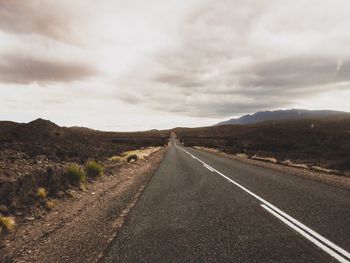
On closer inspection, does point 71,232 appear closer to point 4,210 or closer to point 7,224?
point 7,224

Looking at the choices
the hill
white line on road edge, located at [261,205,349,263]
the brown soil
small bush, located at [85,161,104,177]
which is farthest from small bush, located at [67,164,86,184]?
the brown soil

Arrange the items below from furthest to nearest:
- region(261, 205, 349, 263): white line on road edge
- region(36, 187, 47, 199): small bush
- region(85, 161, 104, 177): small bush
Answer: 1. region(85, 161, 104, 177): small bush
2. region(36, 187, 47, 199): small bush
3. region(261, 205, 349, 263): white line on road edge

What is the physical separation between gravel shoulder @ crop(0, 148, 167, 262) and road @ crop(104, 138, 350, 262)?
37cm

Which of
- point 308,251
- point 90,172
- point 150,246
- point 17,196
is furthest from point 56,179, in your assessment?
point 308,251

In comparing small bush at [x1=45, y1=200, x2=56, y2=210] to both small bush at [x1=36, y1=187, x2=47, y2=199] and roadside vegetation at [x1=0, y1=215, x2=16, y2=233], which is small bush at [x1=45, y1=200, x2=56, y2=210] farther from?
roadside vegetation at [x1=0, y1=215, x2=16, y2=233]

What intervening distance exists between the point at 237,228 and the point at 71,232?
3504 millimetres

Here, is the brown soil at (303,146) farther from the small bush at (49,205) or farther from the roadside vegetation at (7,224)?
the roadside vegetation at (7,224)

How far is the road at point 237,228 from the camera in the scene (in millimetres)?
3949

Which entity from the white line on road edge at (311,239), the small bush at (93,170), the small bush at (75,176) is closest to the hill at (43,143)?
the small bush at (93,170)

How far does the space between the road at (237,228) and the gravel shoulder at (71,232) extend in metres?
0.37

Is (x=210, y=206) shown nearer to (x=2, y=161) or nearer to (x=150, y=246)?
(x=150, y=246)

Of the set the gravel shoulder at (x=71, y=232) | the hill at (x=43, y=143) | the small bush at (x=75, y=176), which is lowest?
the gravel shoulder at (x=71, y=232)

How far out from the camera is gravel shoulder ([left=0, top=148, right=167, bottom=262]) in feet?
14.3

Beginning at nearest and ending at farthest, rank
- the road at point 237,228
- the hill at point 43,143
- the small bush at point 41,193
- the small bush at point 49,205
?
the road at point 237,228 → the small bush at point 49,205 → the small bush at point 41,193 → the hill at point 43,143
